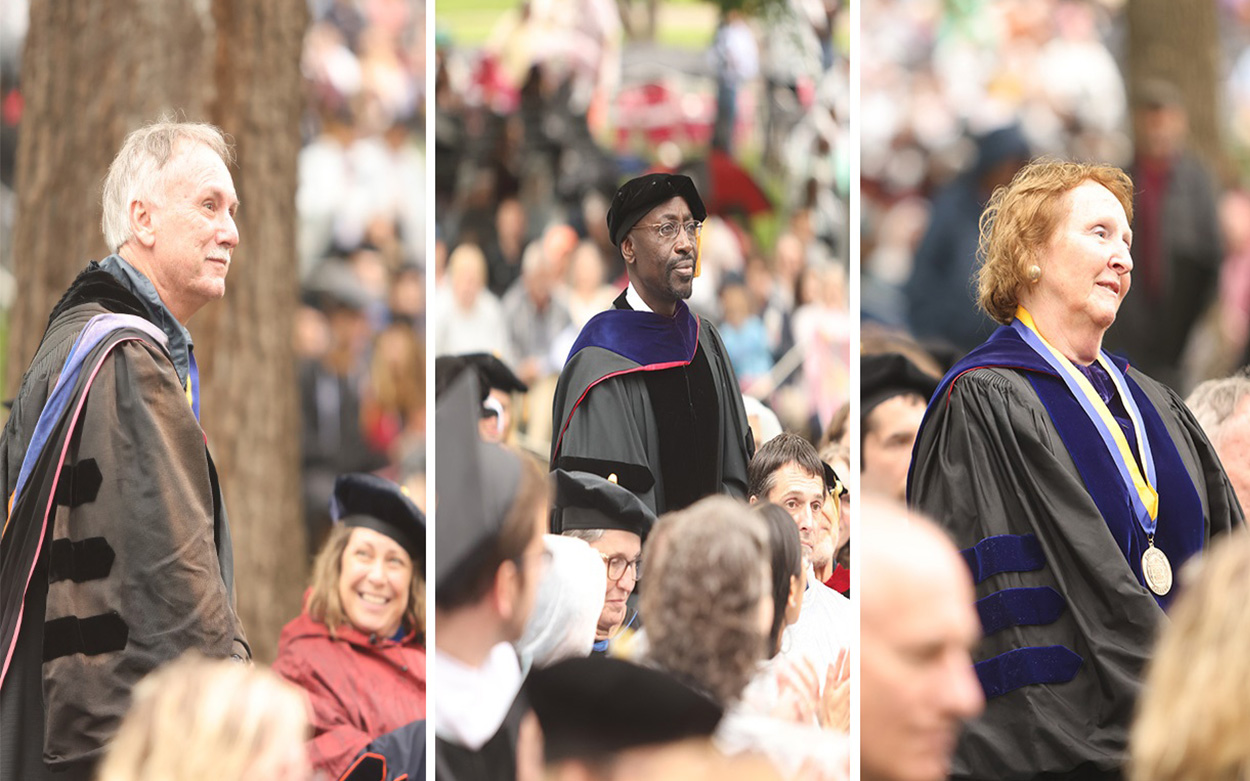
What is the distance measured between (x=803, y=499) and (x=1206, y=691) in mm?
1992

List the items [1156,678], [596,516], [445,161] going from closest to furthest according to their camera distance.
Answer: [1156,678] → [596,516] → [445,161]

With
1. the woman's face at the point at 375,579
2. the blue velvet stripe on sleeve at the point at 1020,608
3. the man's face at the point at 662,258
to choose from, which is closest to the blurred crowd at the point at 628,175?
the man's face at the point at 662,258

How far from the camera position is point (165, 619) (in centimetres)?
357

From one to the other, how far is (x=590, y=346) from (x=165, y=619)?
1.50 metres

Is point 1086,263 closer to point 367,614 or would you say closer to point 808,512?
point 808,512

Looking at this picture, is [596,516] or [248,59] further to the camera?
[248,59]

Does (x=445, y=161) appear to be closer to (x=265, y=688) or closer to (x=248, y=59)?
(x=248, y=59)

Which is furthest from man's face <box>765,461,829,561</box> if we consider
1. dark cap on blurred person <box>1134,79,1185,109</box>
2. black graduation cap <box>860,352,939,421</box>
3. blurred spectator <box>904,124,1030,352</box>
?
dark cap on blurred person <box>1134,79,1185,109</box>

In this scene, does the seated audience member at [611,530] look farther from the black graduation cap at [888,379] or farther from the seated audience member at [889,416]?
the black graduation cap at [888,379]

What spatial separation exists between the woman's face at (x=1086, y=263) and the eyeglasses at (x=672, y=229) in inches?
37.2

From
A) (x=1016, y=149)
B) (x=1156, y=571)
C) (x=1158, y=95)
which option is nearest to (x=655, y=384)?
(x=1156, y=571)

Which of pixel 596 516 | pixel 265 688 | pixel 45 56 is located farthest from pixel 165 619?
pixel 45 56

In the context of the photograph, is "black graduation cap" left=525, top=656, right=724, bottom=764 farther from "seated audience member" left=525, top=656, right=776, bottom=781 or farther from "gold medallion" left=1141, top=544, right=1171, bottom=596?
"gold medallion" left=1141, top=544, right=1171, bottom=596

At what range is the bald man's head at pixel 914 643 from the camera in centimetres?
275
